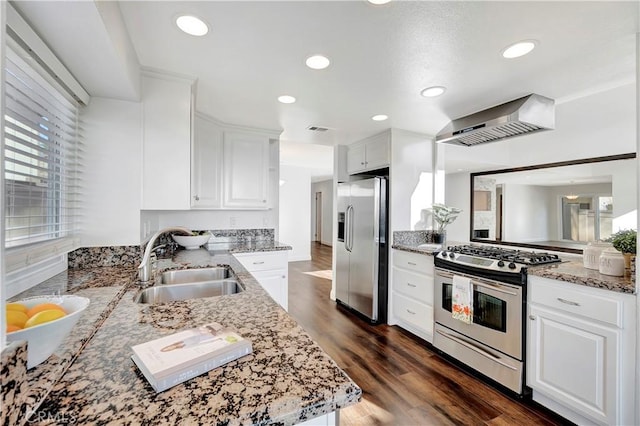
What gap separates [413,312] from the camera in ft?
9.77

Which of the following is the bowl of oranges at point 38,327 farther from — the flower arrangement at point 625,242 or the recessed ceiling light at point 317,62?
the flower arrangement at point 625,242

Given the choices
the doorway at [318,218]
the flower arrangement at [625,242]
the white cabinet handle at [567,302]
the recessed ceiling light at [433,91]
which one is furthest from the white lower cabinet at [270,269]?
the doorway at [318,218]

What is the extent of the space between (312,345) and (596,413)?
1928 mm

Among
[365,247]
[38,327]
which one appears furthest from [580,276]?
[38,327]

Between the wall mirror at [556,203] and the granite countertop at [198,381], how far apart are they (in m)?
3.86

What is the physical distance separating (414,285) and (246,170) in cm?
219

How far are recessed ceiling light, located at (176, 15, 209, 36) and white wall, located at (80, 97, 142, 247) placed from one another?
2.33 feet

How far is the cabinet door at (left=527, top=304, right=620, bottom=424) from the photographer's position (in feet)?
5.20

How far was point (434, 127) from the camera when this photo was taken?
3156 millimetres

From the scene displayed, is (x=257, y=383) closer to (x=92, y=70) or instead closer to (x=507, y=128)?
(x=92, y=70)

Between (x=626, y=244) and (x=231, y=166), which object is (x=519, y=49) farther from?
(x=231, y=166)

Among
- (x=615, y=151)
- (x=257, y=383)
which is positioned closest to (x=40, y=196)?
A: (x=257, y=383)

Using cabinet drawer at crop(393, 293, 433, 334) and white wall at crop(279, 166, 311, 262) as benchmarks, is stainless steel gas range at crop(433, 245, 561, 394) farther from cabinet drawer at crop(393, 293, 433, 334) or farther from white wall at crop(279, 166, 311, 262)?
white wall at crop(279, 166, 311, 262)

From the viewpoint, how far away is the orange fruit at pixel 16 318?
70 centimetres
